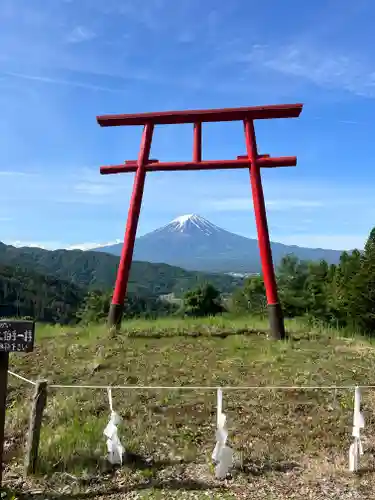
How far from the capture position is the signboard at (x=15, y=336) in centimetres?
474

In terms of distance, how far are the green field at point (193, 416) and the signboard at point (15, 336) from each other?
1.47 metres

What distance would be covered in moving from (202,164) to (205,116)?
39.3 inches

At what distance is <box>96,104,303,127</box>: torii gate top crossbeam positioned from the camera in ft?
31.9

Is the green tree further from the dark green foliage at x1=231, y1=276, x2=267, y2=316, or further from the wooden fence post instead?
the wooden fence post

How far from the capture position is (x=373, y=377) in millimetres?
7949

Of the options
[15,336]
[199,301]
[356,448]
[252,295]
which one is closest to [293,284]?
[252,295]

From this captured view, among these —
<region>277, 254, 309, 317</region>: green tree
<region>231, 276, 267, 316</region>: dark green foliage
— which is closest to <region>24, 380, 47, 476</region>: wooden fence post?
<region>277, 254, 309, 317</region>: green tree

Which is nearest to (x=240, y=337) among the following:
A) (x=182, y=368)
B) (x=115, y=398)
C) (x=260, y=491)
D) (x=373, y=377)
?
(x=182, y=368)

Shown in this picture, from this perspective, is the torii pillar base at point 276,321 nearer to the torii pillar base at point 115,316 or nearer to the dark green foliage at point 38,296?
the torii pillar base at point 115,316

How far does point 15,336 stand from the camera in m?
4.75

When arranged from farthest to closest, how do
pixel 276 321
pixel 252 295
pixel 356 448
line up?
1. pixel 252 295
2. pixel 276 321
3. pixel 356 448

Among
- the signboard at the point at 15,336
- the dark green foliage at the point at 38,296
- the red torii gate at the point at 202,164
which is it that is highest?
the red torii gate at the point at 202,164

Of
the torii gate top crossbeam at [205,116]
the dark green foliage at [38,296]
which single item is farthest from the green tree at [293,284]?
the dark green foliage at [38,296]

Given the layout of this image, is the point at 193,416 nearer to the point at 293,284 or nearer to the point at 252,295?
the point at 293,284
